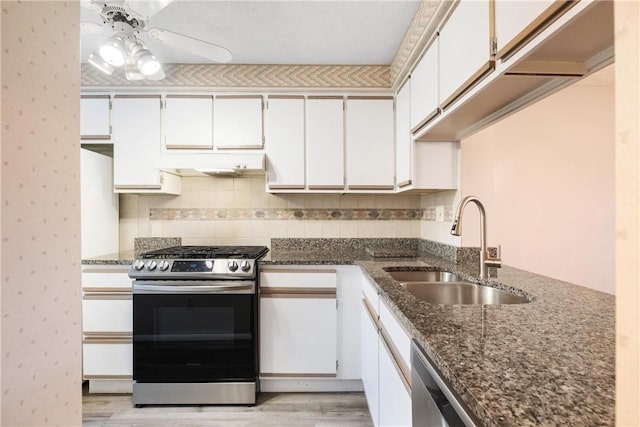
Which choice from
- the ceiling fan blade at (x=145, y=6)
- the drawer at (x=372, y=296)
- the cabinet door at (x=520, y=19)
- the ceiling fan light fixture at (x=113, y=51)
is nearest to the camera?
the cabinet door at (x=520, y=19)

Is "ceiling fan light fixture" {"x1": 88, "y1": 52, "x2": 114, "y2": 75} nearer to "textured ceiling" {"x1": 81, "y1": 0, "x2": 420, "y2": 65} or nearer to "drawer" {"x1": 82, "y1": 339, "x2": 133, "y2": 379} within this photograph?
"textured ceiling" {"x1": 81, "y1": 0, "x2": 420, "y2": 65}

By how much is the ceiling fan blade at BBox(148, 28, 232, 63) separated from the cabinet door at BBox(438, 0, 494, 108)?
1.07 meters

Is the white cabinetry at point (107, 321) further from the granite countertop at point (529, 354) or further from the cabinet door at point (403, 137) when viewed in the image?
the cabinet door at point (403, 137)

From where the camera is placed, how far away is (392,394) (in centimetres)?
124

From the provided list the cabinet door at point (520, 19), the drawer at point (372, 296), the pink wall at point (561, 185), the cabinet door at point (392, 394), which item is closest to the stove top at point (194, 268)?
the drawer at point (372, 296)

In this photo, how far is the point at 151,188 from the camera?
95.7 inches

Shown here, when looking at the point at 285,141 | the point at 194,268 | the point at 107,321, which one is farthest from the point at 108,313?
the point at 285,141

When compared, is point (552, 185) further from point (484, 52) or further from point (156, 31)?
point (156, 31)

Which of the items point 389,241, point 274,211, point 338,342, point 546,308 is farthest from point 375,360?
point 274,211

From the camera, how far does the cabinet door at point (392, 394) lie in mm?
1044

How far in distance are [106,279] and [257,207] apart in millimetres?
1190

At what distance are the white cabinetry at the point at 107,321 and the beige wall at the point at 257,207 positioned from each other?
26.0 inches

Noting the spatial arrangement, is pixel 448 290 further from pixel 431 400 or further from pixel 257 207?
pixel 257 207

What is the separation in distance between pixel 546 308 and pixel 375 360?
86 centimetres
